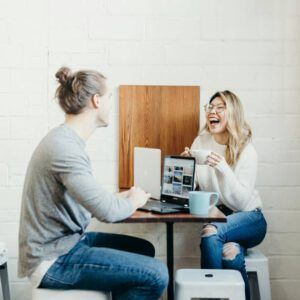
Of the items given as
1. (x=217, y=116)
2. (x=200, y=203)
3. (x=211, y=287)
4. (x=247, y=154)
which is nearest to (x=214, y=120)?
(x=217, y=116)

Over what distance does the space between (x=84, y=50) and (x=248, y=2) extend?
99 centimetres

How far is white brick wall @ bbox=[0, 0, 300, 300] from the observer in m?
2.74

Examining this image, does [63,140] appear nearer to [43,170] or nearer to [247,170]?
[43,170]

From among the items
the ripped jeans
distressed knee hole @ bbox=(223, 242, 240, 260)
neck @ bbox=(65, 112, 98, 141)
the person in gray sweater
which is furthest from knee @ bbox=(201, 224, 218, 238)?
neck @ bbox=(65, 112, 98, 141)

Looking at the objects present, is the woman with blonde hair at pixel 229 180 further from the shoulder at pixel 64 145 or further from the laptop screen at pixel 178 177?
the shoulder at pixel 64 145

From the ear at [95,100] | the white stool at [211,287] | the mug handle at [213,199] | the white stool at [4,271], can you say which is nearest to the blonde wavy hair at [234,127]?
the mug handle at [213,199]

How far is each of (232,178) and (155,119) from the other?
642mm

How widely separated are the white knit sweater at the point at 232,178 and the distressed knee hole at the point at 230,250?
0.75 feet

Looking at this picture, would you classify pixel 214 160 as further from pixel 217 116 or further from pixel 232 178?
pixel 217 116

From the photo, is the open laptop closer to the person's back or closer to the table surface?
the table surface

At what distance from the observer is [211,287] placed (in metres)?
1.96

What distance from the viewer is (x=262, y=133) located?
9.25ft

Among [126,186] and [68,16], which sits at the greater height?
[68,16]

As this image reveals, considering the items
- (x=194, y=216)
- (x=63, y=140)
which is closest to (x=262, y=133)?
(x=194, y=216)
